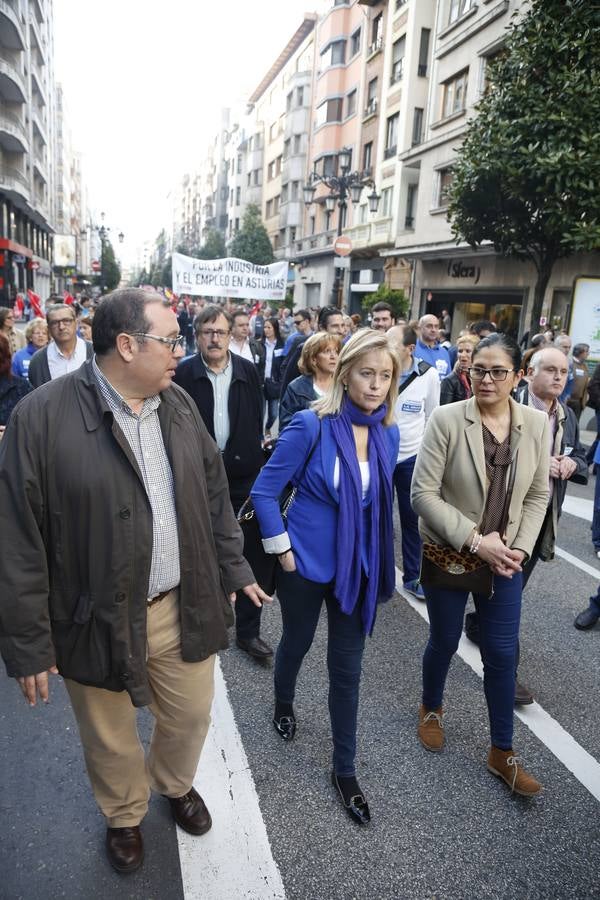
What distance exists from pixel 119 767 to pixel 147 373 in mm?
1465

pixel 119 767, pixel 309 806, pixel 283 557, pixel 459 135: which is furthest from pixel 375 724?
pixel 459 135

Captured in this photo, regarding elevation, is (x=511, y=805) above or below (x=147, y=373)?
below

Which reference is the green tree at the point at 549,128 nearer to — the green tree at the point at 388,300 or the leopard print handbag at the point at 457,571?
the green tree at the point at 388,300

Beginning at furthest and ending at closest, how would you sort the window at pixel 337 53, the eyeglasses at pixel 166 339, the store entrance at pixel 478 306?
the window at pixel 337 53 → the store entrance at pixel 478 306 → the eyeglasses at pixel 166 339

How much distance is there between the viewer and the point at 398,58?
27.8 metres

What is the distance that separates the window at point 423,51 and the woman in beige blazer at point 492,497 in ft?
90.5

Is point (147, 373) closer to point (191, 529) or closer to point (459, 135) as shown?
point (191, 529)

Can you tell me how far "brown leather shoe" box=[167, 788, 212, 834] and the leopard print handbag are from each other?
4.58 feet

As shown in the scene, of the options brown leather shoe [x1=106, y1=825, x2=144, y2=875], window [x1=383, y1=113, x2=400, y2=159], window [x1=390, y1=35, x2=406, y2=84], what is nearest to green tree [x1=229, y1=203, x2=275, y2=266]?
window [x1=383, y1=113, x2=400, y2=159]

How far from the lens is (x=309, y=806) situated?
110 inches

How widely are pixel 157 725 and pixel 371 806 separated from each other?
1.00 m

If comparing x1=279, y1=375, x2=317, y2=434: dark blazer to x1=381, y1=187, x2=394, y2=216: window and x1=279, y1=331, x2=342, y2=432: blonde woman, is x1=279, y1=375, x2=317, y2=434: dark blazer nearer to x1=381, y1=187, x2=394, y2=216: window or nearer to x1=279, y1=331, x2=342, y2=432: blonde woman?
x1=279, y1=331, x2=342, y2=432: blonde woman

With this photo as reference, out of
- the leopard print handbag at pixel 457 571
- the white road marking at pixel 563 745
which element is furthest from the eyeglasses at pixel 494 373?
the white road marking at pixel 563 745

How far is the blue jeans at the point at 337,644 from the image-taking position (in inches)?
110
